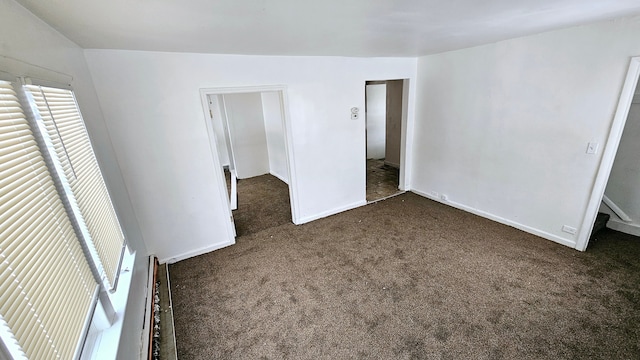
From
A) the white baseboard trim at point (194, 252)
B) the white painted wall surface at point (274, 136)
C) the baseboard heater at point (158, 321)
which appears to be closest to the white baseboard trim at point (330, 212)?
the white baseboard trim at point (194, 252)

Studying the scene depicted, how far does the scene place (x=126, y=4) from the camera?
49.4 inches

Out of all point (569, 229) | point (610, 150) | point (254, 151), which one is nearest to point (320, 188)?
point (254, 151)

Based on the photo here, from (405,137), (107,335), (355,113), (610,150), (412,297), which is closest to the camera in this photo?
(107,335)

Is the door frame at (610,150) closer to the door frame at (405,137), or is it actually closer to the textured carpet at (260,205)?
the door frame at (405,137)

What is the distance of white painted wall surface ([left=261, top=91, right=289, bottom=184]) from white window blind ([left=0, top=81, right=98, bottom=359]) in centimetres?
381

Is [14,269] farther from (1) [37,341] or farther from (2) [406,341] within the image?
(2) [406,341]

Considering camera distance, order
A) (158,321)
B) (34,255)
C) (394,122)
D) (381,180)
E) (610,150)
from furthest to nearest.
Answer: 1. (394,122)
2. (381,180)
3. (610,150)
4. (158,321)
5. (34,255)

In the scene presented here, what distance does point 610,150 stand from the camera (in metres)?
2.37

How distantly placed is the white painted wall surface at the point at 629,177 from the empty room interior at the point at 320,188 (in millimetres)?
19

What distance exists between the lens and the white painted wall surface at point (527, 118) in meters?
2.36

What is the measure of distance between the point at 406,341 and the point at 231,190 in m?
4.11

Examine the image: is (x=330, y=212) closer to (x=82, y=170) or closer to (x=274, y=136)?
(x=274, y=136)

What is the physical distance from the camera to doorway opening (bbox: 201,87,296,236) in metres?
4.45

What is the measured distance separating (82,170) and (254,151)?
13.8ft
